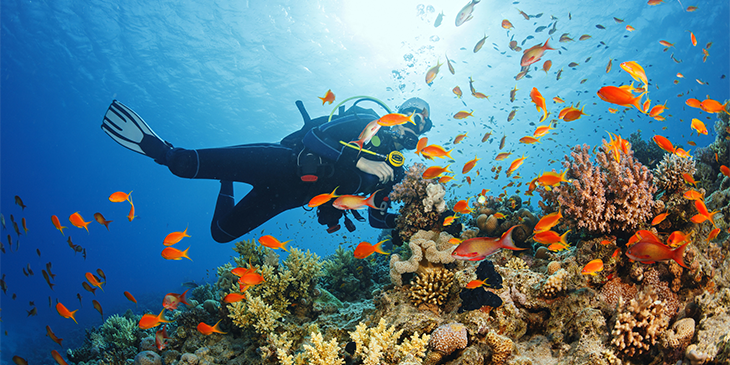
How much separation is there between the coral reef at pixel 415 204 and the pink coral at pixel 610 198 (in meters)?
1.80

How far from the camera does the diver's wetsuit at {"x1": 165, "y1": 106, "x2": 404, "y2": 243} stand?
5027 mm

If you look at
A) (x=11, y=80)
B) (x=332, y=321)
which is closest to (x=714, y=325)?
(x=332, y=321)

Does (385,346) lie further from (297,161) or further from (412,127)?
(412,127)

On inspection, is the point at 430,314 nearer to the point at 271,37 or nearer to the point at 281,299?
the point at 281,299

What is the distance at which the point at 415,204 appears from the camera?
15.6 feet

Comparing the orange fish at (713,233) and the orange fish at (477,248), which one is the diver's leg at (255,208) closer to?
the orange fish at (477,248)

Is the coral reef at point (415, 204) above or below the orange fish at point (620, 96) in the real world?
above

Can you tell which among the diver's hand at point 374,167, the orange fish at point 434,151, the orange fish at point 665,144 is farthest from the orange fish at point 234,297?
the orange fish at point 665,144

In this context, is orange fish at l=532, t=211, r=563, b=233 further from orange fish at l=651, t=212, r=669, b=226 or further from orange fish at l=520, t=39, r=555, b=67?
orange fish at l=520, t=39, r=555, b=67

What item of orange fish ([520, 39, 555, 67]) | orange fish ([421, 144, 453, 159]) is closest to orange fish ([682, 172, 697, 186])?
orange fish ([520, 39, 555, 67])

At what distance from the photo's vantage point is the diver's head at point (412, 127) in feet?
16.8

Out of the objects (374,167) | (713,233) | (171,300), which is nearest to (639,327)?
(713,233)

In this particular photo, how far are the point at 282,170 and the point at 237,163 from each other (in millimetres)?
861

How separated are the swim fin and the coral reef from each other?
15.5ft
